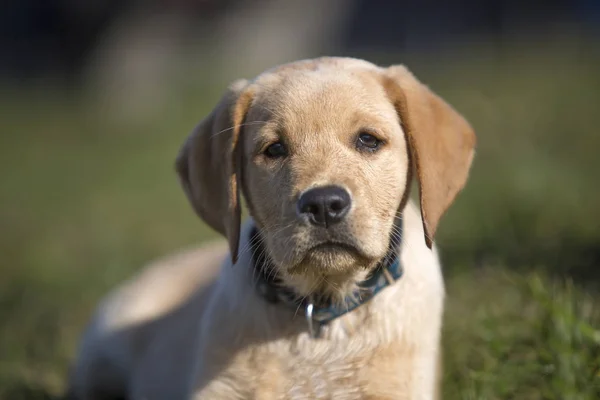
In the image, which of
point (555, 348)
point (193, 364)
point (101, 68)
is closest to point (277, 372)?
point (193, 364)

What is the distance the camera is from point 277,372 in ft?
11.4

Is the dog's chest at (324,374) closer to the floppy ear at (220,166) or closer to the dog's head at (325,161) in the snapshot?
the dog's head at (325,161)

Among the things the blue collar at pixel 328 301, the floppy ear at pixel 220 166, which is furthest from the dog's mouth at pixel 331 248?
the floppy ear at pixel 220 166

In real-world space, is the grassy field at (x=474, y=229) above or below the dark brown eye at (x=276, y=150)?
below

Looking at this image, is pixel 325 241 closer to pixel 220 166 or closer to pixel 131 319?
pixel 220 166

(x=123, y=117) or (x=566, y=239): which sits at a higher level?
(x=566, y=239)

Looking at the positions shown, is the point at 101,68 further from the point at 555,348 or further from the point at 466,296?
the point at 555,348

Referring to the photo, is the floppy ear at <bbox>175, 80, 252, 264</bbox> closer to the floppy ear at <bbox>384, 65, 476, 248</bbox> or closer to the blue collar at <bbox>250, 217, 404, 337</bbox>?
the blue collar at <bbox>250, 217, 404, 337</bbox>

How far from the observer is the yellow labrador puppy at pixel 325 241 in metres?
3.33

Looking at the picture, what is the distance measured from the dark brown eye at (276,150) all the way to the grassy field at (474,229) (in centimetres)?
136

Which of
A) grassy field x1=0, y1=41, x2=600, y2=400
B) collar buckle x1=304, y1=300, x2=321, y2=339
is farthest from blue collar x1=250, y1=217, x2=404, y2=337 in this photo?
grassy field x1=0, y1=41, x2=600, y2=400

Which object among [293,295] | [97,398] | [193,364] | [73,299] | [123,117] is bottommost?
[123,117]

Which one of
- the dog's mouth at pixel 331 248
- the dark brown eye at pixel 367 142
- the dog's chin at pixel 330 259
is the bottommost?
the dog's chin at pixel 330 259

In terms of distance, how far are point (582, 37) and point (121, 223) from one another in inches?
384
